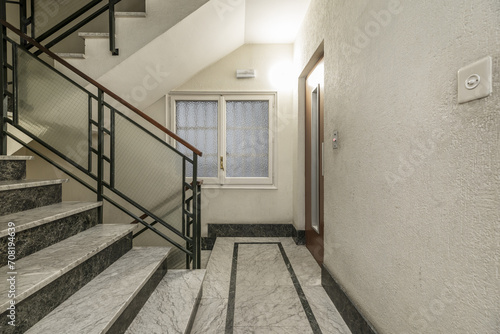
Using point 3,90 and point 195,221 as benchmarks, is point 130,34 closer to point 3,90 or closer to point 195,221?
point 3,90

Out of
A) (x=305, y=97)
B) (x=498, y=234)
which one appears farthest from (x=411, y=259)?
(x=305, y=97)

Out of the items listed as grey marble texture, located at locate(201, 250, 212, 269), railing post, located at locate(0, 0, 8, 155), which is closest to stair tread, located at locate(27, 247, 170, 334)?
grey marble texture, located at locate(201, 250, 212, 269)

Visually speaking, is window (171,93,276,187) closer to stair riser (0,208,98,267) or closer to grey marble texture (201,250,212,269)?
grey marble texture (201,250,212,269)

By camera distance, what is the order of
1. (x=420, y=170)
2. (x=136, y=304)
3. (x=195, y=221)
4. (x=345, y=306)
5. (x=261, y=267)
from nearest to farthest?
(x=420, y=170) < (x=136, y=304) < (x=345, y=306) < (x=195, y=221) < (x=261, y=267)

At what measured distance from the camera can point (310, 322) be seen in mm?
1769

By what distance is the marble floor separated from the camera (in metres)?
1.73

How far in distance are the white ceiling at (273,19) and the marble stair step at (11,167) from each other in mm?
2397

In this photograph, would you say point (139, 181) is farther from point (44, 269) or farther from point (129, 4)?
point (129, 4)

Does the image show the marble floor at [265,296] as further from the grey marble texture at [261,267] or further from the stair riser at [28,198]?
the stair riser at [28,198]

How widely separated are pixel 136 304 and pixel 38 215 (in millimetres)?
758

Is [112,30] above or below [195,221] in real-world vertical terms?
above

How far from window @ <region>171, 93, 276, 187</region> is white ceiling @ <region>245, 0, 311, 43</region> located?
2.36 ft

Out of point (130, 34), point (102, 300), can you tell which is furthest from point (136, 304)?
point (130, 34)

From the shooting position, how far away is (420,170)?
102cm
